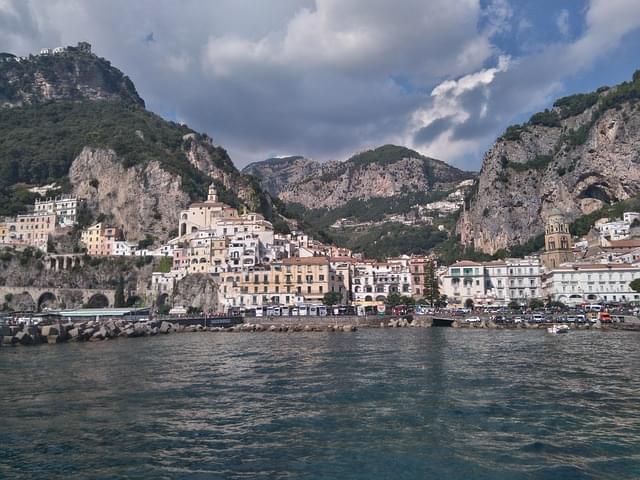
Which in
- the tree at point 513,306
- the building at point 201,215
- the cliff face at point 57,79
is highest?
Result: the cliff face at point 57,79

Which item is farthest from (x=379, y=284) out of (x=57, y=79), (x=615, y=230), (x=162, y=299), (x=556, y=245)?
(x=57, y=79)

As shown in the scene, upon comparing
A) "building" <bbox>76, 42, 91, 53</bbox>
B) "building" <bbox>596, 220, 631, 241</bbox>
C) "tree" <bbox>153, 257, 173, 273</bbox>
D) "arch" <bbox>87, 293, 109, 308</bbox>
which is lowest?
"arch" <bbox>87, 293, 109, 308</bbox>

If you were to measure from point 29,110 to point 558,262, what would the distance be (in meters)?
142

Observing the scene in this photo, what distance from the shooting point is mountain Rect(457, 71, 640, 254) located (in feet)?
328

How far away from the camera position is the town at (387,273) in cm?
7150

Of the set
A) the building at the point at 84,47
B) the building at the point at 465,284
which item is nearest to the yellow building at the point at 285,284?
the building at the point at 465,284

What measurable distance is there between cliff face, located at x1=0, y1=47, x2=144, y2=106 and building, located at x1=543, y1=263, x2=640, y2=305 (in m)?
156

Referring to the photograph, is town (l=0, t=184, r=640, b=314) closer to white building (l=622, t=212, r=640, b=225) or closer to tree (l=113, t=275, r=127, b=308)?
white building (l=622, t=212, r=640, b=225)

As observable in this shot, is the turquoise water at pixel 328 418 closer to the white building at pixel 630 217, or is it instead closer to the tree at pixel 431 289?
the tree at pixel 431 289

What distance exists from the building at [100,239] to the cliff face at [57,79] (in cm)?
8711

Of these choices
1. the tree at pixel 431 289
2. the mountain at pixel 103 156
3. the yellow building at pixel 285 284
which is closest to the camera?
the tree at pixel 431 289

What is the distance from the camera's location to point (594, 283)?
70.3 metres

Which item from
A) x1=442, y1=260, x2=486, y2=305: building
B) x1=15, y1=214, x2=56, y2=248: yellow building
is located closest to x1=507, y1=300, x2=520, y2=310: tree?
x1=442, y1=260, x2=486, y2=305: building

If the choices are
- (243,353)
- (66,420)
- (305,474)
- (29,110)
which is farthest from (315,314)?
(29,110)
